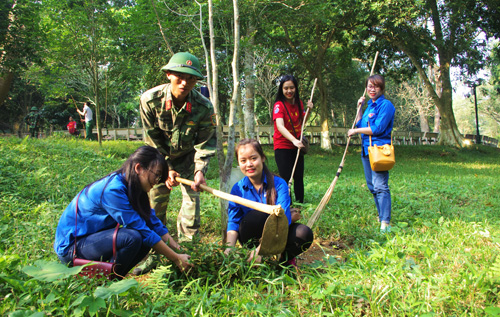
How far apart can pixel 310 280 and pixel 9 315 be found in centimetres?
165

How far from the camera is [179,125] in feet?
10.8

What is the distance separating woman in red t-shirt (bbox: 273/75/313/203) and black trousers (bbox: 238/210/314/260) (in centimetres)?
177

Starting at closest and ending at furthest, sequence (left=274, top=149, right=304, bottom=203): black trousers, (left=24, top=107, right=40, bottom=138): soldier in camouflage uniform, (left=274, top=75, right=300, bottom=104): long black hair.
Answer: (left=274, top=75, right=300, bottom=104): long black hair → (left=274, top=149, right=304, bottom=203): black trousers → (left=24, top=107, right=40, bottom=138): soldier in camouflage uniform

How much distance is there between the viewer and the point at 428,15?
54.5ft

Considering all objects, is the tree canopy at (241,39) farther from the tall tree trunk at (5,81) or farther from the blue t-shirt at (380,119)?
the blue t-shirt at (380,119)

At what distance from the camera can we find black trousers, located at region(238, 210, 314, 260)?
2.56m

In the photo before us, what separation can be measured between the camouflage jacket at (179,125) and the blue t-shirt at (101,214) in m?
0.95

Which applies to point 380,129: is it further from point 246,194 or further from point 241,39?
point 241,39

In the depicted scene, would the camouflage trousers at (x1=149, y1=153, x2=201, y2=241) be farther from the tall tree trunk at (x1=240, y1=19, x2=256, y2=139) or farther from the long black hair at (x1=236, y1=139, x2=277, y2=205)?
the tall tree trunk at (x1=240, y1=19, x2=256, y2=139)

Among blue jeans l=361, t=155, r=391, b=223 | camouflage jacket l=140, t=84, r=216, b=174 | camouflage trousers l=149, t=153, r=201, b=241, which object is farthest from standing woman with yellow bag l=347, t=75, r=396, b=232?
camouflage trousers l=149, t=153, r=201, b=241

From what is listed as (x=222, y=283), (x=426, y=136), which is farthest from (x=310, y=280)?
(x=426, y=136)

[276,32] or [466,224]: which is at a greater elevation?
[276,32]

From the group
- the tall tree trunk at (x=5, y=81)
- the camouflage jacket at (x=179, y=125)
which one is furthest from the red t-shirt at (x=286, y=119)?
the tall tree trunk at (x=5, y=81)

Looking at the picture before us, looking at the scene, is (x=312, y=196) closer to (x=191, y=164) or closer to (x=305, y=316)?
(x=191, y=164)
